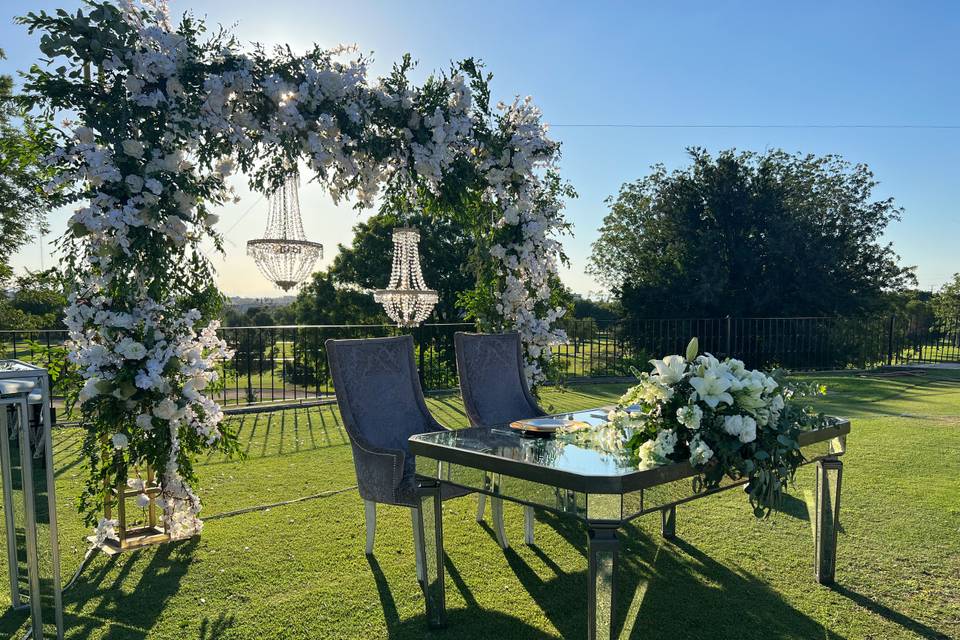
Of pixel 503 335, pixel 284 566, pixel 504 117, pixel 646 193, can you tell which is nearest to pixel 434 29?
pixel 504 117

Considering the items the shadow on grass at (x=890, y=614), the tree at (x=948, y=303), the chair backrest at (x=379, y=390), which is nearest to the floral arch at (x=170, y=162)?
the chair backrest at (x=379, y=390)

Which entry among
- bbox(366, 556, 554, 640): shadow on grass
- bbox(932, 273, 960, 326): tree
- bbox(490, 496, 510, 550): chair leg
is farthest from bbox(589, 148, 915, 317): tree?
bbox(366, 556, 554, 640): shadow on grass

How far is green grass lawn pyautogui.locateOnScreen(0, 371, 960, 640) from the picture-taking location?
2.38 m

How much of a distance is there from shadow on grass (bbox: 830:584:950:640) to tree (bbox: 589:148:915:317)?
1189 centimetres

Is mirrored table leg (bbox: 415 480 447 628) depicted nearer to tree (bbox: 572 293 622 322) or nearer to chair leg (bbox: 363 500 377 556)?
chair leg (bbox: 363 500 377 556)

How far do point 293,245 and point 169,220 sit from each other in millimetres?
1231

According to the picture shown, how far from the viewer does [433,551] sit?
2.37 meters

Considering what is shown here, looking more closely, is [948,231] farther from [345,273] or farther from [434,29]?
[345,273]

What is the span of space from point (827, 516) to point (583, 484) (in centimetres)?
155

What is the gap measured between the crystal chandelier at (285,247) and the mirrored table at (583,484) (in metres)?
2.31

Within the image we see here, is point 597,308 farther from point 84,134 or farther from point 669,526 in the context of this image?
point 84,134

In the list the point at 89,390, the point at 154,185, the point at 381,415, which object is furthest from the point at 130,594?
the point at 154,185

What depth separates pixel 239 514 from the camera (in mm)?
3742

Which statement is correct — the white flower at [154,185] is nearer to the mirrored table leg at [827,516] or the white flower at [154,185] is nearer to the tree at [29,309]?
the mirrored table leg at [827,516]
